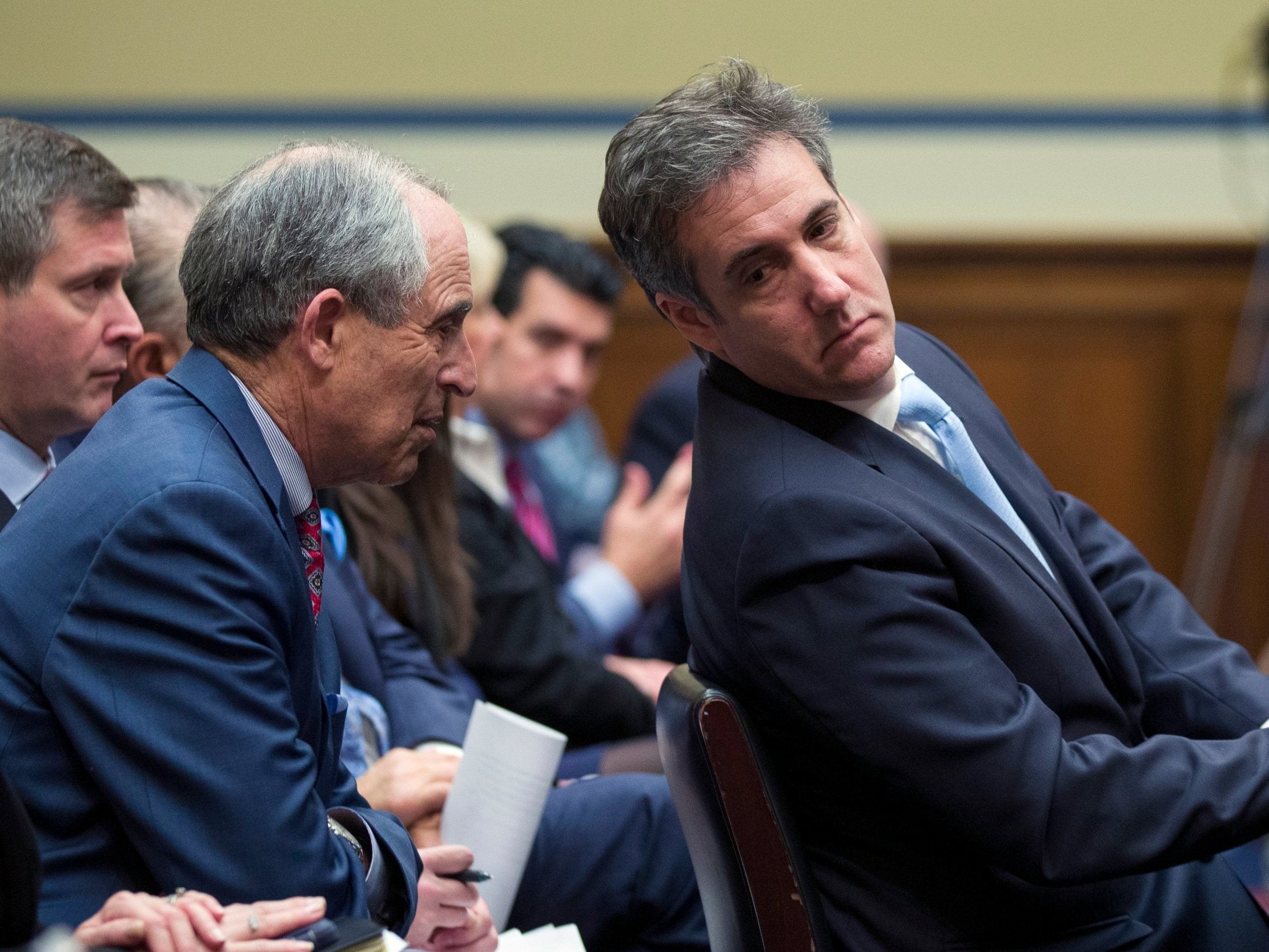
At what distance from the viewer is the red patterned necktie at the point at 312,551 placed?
1487 millimetres

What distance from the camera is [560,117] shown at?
4602 mm

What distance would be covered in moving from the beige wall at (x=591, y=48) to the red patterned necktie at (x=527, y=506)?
5.79 feet

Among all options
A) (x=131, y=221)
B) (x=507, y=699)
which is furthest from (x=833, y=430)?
(x=507, y=699)

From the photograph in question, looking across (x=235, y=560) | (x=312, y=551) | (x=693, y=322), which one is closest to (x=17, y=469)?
(x=312, y=551)

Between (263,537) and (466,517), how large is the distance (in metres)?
1.41

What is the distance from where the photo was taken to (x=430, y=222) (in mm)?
1489

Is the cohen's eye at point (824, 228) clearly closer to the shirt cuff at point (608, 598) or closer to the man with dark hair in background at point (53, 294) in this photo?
the man with dark hair in background at point (53, 294)

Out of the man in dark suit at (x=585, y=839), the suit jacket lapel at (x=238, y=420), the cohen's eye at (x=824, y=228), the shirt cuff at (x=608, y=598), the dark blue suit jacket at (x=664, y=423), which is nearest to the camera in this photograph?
the suit jacket lapel at (x=238, y=420)

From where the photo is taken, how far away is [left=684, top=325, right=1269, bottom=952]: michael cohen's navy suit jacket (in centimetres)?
139

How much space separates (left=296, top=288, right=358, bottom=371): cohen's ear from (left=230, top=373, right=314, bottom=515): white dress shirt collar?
7 centimetres

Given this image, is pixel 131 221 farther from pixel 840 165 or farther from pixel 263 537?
pixel 840 165

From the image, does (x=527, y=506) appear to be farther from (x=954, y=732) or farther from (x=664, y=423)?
(x=954, y=732)

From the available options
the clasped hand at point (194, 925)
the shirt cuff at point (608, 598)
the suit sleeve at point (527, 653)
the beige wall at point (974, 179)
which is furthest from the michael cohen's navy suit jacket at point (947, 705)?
the beige wall at point (974, 179)

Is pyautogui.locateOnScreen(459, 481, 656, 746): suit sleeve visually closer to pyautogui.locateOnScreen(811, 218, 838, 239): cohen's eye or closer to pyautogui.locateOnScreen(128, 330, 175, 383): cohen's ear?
pyautogui.locateOnScreen(128, 330, 175, 383): cohen's ear
